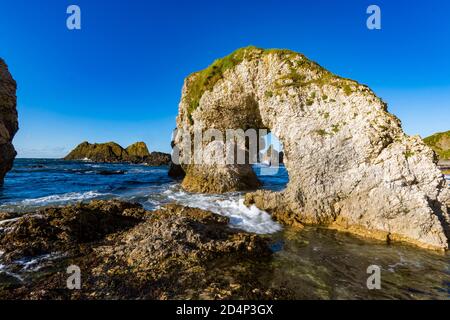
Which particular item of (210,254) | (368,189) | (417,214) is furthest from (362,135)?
(210,254)

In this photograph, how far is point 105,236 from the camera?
1413cm

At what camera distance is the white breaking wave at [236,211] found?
1691 centimetres

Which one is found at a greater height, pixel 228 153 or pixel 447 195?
pixel 228 153

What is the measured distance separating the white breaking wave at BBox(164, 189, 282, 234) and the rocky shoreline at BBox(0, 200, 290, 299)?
6.40ft

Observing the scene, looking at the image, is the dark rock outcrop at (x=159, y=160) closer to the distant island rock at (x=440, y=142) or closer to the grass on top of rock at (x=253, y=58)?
the grass on top of rock at (x=253, y=58)

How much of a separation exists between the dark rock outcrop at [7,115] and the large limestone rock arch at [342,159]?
27734mm

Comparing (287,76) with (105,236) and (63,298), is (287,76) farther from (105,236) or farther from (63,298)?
(63,298)

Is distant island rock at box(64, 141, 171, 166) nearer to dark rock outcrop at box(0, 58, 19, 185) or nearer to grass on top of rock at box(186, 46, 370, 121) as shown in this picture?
dark rock outcrop at box(0, 58, 19, 185)

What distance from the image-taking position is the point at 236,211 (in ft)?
66.6

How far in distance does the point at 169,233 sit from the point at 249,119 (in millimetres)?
18150

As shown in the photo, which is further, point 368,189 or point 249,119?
point 249,119

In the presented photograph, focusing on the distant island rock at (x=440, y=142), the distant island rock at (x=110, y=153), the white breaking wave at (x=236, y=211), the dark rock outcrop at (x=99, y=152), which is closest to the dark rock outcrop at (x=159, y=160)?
the distant island rock at (x=110, y=153)
